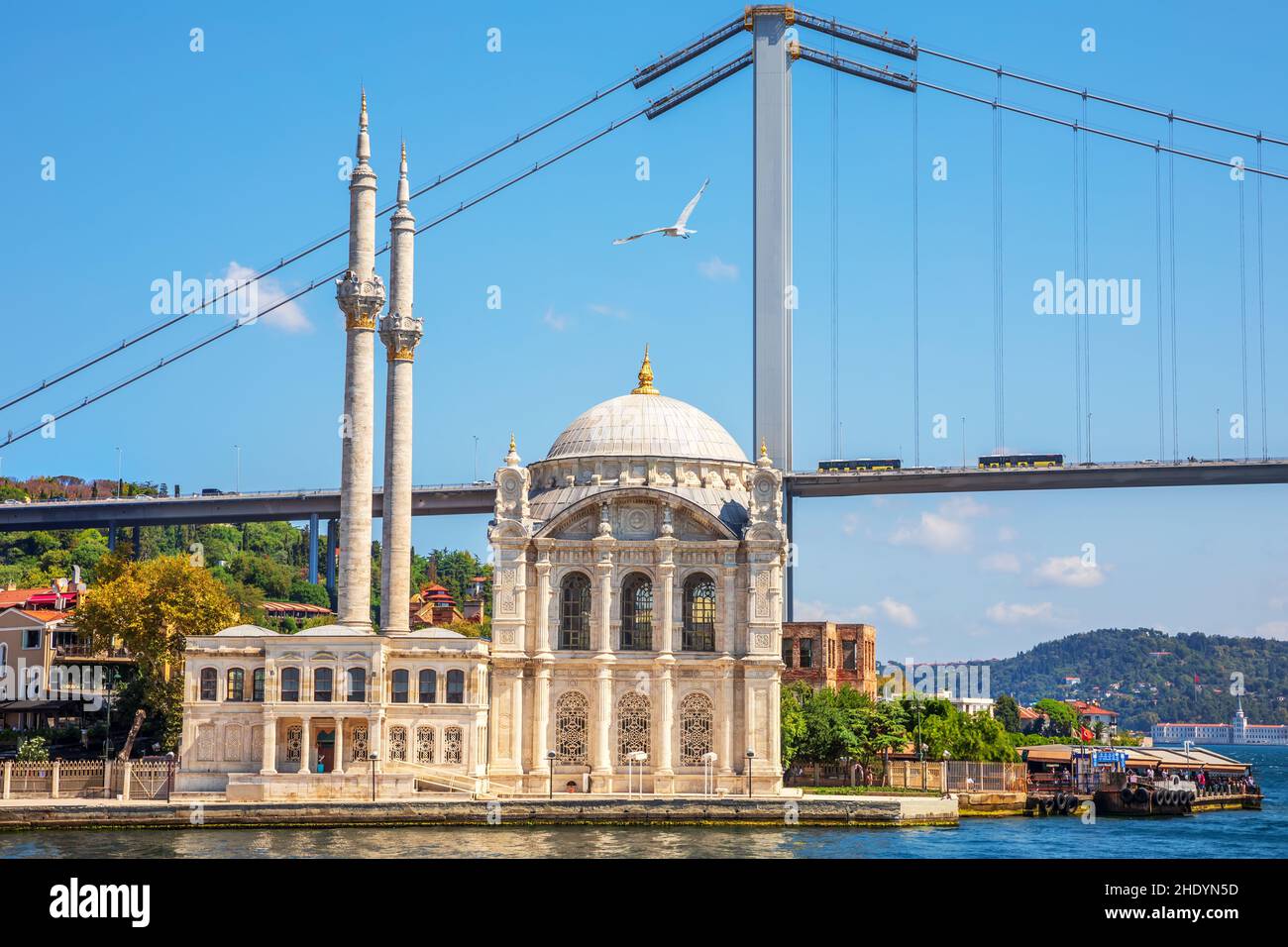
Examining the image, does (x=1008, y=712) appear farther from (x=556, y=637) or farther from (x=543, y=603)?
(x=543, y=603)

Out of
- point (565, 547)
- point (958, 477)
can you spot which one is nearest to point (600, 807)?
point (565, 547)

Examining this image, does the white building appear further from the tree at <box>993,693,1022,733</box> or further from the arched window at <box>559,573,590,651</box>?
the tree at <box>993,693,1022,733</box>

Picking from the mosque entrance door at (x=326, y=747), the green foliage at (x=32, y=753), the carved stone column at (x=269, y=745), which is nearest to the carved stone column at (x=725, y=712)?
the mosque entrance door at (x=326, y=747)

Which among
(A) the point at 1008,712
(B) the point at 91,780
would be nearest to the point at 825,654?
(B) the point at 91,780

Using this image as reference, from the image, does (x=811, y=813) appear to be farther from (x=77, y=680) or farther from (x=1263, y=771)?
(x=1263, y=771)

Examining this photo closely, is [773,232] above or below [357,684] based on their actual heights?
above

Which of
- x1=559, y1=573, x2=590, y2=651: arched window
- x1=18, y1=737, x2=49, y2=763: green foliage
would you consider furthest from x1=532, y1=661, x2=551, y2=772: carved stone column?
x1=18, y1=737, x2=49, y2=763: green foliage

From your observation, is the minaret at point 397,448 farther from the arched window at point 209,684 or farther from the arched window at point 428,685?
the arched window at point 209,684
